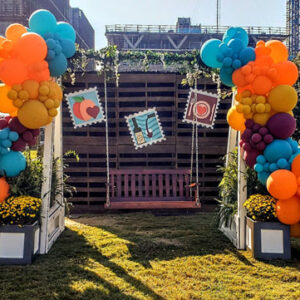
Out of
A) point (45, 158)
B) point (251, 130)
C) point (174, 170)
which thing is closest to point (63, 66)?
point (45, 158)

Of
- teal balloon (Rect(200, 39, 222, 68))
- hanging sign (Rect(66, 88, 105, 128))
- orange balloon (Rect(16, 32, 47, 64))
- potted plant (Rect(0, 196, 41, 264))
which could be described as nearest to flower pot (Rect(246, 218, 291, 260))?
teal balloon (Rect(200, 39, 222, 68))

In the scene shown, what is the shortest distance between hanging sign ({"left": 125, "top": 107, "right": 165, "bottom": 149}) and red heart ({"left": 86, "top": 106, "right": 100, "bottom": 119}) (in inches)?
26.6

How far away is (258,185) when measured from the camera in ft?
14.3

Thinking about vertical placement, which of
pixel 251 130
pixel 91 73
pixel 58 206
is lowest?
pixel 58 206

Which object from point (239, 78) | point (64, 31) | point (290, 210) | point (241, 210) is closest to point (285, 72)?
point (239, 78)

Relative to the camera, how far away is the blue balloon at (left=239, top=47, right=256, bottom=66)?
12.4ft

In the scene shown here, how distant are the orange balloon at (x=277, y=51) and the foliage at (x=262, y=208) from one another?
1900 millimetres

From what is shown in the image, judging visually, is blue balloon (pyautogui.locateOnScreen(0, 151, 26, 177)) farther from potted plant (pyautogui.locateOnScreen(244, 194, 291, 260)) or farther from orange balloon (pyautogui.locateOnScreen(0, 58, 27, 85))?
potted plant (pyautogui.locateOnScreen(244, 194, 291, 260))

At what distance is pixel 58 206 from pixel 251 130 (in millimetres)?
3241

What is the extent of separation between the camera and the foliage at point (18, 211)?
143 inches

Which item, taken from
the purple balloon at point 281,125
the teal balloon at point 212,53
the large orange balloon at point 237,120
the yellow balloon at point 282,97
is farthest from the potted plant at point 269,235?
the teal balloon at point 212,53

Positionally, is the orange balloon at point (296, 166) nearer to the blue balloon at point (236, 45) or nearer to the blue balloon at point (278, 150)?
the blue balloon at point (278, 150)

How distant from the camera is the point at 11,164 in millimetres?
3752

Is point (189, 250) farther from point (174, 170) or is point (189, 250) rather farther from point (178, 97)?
point (178, 97)
